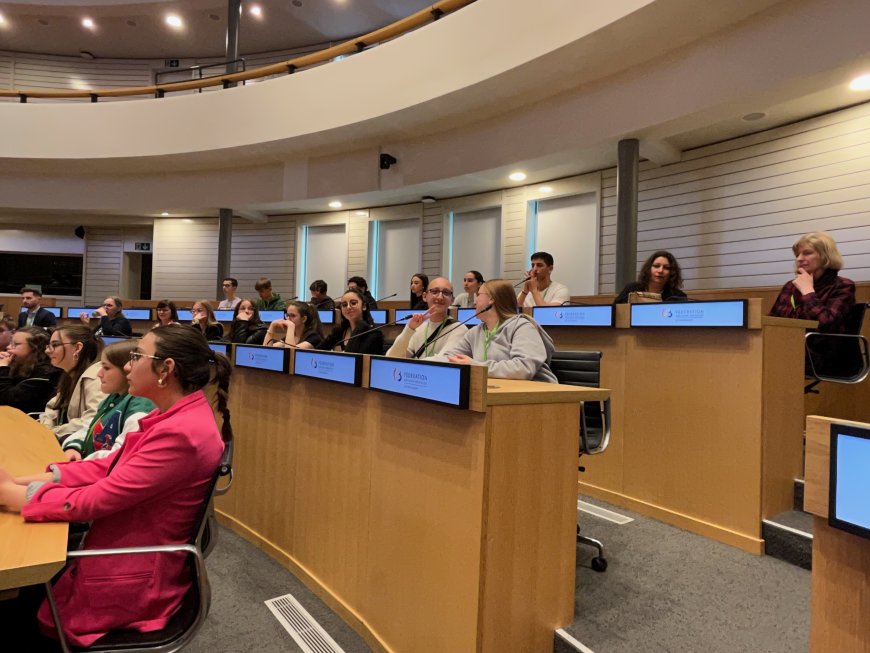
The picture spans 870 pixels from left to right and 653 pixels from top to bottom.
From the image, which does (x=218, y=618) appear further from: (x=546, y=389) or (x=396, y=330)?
(x=396, y=330)

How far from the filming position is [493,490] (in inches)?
58.4

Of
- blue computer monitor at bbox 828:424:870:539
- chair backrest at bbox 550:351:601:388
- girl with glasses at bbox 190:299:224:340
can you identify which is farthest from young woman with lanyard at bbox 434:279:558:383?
girl with glasses at bbox 190:299:224:340

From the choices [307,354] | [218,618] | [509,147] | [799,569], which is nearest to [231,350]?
[307,354]

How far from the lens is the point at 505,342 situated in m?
2.33

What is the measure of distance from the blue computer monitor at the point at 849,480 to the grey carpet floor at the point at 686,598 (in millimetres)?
946

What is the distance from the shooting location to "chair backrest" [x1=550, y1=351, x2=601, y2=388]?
2.41 metres

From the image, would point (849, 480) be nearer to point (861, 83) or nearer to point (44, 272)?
point (861, 83)

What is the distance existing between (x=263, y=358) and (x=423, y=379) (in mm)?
1352

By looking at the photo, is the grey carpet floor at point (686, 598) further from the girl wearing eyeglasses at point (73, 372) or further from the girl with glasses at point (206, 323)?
the girl with glasses at point (206, 323)

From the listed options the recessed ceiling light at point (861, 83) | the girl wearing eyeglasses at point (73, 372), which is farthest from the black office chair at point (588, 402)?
the recessed ceiling light at point (861, 83)

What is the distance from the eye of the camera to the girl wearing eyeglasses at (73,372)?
258 centimetres

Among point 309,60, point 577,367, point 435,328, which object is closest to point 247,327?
point 435,328

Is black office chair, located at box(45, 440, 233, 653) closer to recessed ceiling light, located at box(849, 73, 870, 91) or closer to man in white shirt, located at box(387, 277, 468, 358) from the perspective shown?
man in white shirt, located at box(387, 277, 468, 358)

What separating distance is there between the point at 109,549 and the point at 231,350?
1965mm
